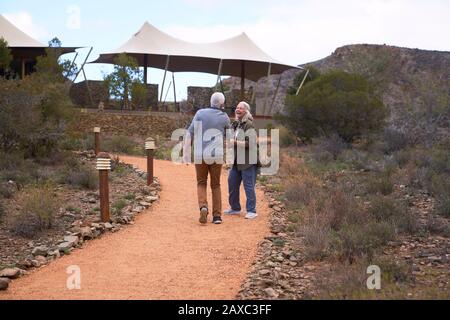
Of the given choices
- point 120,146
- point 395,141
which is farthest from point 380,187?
point 120,146

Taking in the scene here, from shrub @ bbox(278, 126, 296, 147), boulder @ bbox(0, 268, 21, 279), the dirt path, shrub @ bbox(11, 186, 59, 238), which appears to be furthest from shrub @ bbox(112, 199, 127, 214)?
shrub @ bbox(278, 126, 296, 147)

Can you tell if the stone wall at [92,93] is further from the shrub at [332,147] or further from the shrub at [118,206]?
the shrub at [118,206]

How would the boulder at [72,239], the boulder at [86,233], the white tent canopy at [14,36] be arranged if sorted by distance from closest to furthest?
1. the boulder at [72,239]
2. the boulder at [86,233]
3. the white tent canopy at [14,36]

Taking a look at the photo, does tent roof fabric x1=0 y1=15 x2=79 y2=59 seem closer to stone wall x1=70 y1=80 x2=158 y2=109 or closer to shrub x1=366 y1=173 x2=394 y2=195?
stone wall x1=70 y1=80 x2=158 y2=109

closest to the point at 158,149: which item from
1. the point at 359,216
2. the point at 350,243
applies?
the point at 359,216

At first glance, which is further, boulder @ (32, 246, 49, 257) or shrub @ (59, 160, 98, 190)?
shrub @ (59, 160, 98, 190)

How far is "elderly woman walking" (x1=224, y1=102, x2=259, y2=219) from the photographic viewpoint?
28.1 ft

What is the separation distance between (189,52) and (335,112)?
43.8ft

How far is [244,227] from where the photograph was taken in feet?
26.6

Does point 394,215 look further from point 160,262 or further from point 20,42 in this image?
point 20,42

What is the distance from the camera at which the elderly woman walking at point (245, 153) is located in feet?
28.1

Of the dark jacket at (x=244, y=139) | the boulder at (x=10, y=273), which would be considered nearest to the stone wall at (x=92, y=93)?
the dark jacket at (x=244, y=139)

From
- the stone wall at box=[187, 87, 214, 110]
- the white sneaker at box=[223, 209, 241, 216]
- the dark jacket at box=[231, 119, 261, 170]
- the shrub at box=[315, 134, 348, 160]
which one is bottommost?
the white sneaker at box=[223, 209, 241, 216]

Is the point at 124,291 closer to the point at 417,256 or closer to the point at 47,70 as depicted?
the point at 417,256
